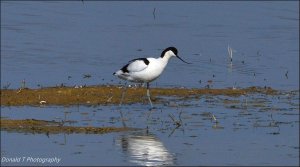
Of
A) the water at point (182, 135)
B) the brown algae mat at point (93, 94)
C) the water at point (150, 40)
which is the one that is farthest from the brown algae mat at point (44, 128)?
the water at point (150, 40)

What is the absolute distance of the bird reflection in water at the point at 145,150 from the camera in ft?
44.3

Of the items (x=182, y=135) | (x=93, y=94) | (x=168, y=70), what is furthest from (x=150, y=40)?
(x=182, y=135)

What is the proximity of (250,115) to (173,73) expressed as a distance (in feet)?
17.4

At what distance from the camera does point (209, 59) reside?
78.4ft

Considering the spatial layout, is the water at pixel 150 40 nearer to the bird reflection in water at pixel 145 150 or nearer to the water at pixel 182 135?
the water at pixel 182 135

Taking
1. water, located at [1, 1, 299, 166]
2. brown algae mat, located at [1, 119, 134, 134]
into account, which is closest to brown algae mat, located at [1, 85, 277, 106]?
water, located at [1, 1, 299, 166]

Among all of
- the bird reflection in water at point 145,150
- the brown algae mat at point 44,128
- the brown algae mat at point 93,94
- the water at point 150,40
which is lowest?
the bird reflection in water at point 145,150

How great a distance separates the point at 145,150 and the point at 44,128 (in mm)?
1863

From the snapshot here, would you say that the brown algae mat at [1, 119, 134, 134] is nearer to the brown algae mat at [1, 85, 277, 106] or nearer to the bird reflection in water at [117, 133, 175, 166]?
the bird reflection in water at [117, 133, 175, 166]

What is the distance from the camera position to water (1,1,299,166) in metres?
14.3

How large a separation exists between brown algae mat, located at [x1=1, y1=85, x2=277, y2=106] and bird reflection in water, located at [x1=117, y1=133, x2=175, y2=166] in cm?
297

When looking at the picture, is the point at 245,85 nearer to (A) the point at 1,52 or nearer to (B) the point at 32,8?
(A) the point at 1,52

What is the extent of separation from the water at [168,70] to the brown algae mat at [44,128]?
0.27 m

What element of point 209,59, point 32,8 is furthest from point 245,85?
point 32,8
